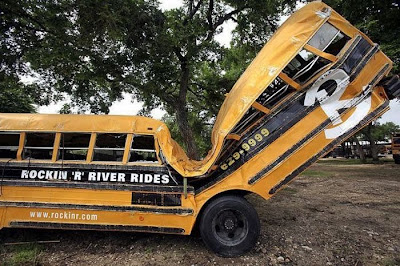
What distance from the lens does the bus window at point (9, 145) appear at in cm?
442

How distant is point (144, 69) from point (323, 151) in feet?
26.4

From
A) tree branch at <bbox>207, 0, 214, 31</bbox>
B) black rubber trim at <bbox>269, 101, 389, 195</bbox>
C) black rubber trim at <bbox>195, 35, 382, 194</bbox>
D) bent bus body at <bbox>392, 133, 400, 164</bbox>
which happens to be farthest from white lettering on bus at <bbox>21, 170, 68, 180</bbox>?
bent bus body at <bbox>392, 133, 400, 164</bbox>

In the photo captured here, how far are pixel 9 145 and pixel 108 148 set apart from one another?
1.90 meters

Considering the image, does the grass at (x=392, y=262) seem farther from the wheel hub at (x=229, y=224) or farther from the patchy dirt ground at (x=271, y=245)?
the wheel hub at (x=229, y=224)

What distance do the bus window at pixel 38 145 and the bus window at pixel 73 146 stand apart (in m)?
0.20

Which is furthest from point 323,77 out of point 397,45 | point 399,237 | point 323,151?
point 397,45

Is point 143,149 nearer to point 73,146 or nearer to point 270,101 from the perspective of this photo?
point 73,146

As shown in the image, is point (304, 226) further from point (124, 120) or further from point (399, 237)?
point (124, 120)

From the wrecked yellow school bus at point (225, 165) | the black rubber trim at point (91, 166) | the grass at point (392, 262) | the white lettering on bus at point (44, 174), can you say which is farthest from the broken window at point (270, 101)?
the white lettering on bus at point (44, 174)

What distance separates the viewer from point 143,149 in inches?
167

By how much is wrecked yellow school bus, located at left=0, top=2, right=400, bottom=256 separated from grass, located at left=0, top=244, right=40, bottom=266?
40 centimetres

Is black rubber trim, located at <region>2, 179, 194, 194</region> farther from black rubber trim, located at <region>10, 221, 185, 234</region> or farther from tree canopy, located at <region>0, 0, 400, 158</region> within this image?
tree canopy, located at <region>0, 0, 400, 158</region>

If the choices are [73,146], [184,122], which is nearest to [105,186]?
[73,146]

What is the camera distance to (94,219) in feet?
13.5
